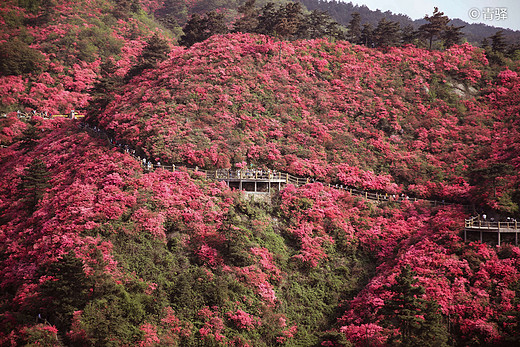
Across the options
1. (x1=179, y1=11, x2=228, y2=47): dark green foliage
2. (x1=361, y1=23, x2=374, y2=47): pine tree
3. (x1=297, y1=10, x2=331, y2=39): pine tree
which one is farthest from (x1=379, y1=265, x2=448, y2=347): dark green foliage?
(x1=179, y1=11, x2=228, y2=47): dark green foliage

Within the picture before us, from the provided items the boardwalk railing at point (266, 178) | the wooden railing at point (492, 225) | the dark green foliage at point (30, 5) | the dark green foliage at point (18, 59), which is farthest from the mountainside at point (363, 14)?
the wooden railing at point (492, 225)

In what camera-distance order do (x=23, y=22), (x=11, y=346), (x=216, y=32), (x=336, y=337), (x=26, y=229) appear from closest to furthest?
(x=11, y=346)
(x=336, y=337)
(x=26, y=229)
(x=216, y=32)
(x=23, y=22)

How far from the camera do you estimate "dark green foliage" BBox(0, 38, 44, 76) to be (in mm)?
64312

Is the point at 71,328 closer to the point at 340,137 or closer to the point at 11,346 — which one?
the point at 11,346

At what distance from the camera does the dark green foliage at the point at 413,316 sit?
1068 inches

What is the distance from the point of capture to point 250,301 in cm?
3181

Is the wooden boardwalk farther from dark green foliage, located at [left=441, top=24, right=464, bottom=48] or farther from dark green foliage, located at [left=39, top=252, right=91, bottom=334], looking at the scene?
dark green foliage, located at [left=441, top=24, right=464, bottom=48]

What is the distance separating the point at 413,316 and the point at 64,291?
21577 mm

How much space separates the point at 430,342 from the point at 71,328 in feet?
72.2

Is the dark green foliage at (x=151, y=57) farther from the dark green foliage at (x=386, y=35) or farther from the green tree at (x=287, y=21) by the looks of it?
the dark green foliage at (x=386, y=35)

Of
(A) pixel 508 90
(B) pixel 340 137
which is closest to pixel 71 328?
(B) pixel 340 137

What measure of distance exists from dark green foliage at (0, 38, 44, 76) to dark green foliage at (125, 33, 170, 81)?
16.6 meters

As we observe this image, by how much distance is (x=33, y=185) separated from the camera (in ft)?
133

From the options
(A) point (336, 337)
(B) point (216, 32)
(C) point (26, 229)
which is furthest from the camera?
(B) point (216, 32)
